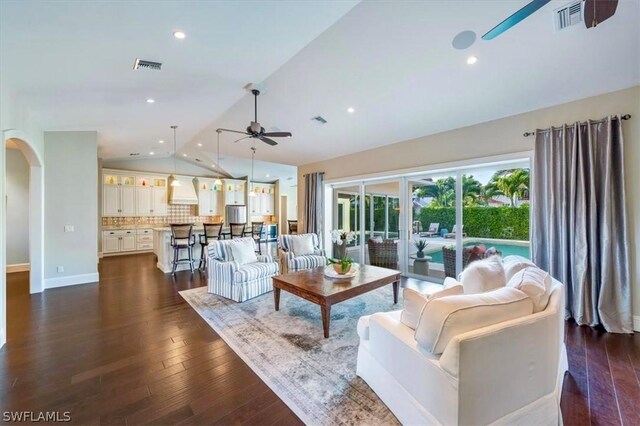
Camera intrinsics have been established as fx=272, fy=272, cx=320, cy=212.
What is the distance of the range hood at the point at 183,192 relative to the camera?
965cm

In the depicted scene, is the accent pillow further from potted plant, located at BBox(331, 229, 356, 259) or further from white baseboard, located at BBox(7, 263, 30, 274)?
white baseboard, located at BBox(7, 263, 30, 274)

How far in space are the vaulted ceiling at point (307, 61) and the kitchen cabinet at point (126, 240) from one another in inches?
184

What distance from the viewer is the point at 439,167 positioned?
4973 millimetres

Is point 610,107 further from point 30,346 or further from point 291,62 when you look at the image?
point 30,346

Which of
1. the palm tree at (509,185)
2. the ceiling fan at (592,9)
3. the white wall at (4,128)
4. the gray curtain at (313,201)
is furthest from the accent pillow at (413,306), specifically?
the gray curtain at (313,201)

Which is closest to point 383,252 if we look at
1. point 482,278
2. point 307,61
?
point 482,278

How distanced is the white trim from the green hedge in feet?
2.45

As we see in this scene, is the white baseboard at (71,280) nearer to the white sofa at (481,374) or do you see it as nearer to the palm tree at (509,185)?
the white sofa at (481,374)

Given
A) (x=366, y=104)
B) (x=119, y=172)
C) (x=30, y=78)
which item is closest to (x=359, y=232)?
(x=366, y=104)

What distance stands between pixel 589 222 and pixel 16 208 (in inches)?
419

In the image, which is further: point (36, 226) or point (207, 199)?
point (207, 199)

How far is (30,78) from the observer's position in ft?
9.74

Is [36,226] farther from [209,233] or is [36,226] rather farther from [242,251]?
[242,251]

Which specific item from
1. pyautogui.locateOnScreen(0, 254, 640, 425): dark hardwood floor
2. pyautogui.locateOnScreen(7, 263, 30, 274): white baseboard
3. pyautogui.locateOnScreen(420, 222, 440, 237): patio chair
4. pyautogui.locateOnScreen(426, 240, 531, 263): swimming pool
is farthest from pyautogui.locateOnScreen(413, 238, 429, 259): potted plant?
pyautogui.locateOnScreen(7, 263, 30, 274): white baseboard
